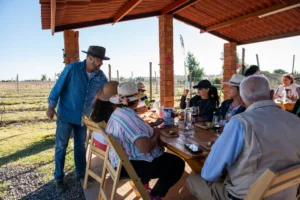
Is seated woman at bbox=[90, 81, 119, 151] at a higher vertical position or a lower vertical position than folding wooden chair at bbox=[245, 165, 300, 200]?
higher

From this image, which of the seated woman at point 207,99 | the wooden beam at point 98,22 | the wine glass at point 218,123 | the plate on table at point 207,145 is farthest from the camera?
the wooden beam at point 98,22

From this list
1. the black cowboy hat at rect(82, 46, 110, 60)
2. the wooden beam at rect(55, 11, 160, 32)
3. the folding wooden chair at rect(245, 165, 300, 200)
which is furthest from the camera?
the wooden beam at rect(55, 11, 160, 32)

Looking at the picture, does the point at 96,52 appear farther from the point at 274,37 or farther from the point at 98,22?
the point at 274,37

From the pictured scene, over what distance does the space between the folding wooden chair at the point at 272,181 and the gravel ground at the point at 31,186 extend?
7.12 feet

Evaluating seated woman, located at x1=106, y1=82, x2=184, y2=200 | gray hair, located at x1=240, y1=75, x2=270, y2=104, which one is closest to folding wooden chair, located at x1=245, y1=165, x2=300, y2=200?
gray hair, located at x1=240, y1=75, x2=270, y2=104

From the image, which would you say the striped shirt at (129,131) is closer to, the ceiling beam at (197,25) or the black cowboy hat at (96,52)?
the black cowboy hat at (96,52)

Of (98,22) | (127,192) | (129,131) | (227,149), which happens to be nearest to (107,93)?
(129,131)

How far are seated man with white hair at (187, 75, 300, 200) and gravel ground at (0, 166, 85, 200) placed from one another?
194 centimetres

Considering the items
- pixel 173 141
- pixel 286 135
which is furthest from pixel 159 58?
pixel 286 135

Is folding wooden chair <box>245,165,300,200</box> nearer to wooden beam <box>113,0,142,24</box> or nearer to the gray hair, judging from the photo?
the gray hair

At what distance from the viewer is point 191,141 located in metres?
2.14

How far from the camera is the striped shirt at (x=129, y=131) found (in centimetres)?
199

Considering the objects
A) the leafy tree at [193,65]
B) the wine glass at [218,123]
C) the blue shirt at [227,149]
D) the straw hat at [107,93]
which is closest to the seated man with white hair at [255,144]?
the blue shirt at [227,149]

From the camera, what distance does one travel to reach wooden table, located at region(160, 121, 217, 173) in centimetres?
178
